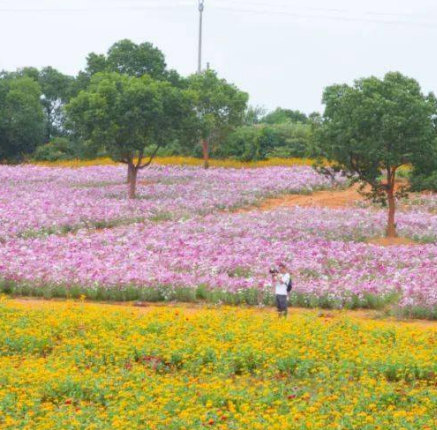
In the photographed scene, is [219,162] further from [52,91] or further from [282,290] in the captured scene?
[282,290]

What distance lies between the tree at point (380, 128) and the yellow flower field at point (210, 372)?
1331cm

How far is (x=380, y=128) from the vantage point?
3138cm

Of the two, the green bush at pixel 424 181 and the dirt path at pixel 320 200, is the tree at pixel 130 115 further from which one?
the green bush at pixel 424 181

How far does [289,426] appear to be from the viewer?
37.0 feet

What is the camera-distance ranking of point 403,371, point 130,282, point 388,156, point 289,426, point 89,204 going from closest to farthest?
1. point 289,426
2. point 403,371
3. point 130,282
4. point 388,156
5. point 89,204

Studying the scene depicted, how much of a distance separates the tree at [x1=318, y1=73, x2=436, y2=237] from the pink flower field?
8.35 feet

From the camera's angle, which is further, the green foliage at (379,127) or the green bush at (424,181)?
the green bush at (424,181)

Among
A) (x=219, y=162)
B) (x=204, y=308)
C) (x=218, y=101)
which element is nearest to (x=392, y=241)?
(x=204, y=308)

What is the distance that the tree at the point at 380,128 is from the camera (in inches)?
1228

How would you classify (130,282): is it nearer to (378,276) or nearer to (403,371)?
(378,276)

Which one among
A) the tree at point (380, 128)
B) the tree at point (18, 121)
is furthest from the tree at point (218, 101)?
the tree at point (380, 128)

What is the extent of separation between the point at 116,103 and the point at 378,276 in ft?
71.0

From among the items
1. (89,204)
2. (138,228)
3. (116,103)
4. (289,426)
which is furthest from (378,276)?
(116,103)

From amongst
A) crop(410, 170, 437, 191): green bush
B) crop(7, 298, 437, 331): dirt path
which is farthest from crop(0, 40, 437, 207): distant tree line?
crop(7, 298, 437, 331): dirt path
